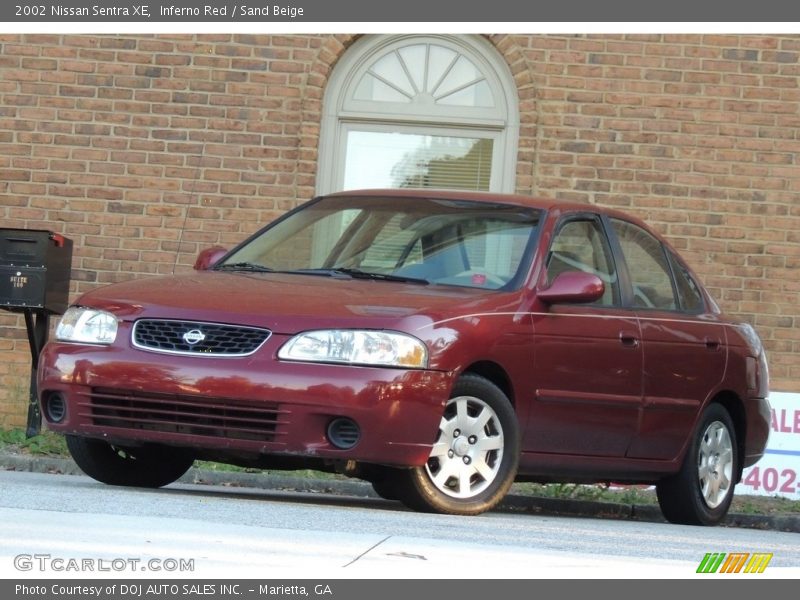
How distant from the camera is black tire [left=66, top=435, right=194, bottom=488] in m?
8.30

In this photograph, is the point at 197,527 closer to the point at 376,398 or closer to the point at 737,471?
the point at 376,398

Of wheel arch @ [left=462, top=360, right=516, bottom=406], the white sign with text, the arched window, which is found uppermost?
the arched window

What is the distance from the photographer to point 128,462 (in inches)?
338

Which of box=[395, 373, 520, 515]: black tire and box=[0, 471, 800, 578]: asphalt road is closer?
box=[0, 471, 800, 578]: asphalt road

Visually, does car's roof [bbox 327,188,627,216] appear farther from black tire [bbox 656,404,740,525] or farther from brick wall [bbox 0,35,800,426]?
brick wall [bbox 0,35,800,426]

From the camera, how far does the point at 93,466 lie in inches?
331

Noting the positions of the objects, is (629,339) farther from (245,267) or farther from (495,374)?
(245,267)

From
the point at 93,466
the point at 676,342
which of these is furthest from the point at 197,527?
the point at 676,342

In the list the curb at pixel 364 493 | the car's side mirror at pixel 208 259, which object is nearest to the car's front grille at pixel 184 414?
the car's side mirror at pixel 208 259

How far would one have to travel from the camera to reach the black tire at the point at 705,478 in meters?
9.27

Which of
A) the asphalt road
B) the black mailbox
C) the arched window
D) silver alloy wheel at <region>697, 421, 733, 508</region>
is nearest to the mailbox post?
the black mailbox

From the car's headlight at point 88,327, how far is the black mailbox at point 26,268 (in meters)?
4.62

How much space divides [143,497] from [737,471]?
12.0 ft

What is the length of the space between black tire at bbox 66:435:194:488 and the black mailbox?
161 inches
